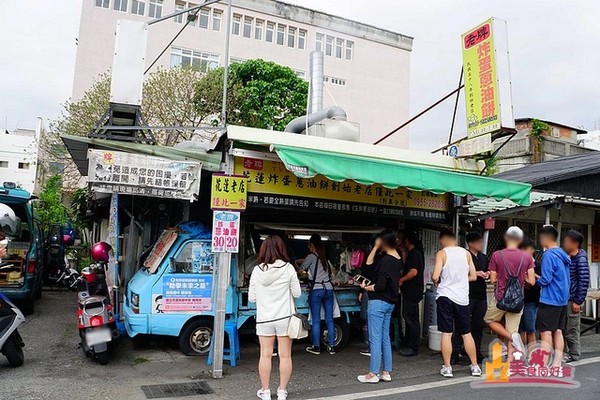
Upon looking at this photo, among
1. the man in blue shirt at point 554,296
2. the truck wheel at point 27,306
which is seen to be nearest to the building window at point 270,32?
the truck wheel at point 27,306

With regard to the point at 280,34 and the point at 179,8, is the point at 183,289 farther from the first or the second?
the point at 280,34

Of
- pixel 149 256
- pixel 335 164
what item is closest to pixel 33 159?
pixel 149 256

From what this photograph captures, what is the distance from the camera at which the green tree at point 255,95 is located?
58.5 ft

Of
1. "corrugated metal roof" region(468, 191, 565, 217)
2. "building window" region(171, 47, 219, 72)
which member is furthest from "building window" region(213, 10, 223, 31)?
"corrugated metal roof" region(468, 191, 565, 217)

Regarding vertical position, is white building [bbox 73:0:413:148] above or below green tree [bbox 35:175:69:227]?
above

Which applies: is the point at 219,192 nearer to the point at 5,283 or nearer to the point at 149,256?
the point at 149,256

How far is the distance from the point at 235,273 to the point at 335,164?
2391 millimetres

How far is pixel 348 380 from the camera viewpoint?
18.9 feet

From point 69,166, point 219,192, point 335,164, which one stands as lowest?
point 219,192

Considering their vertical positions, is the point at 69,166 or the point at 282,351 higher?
the point at 69,166

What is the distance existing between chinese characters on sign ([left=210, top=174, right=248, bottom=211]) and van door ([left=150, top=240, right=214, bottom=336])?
1.42 metres

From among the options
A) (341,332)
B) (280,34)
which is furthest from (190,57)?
(341,332)

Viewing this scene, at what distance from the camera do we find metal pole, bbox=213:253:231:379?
573 cm

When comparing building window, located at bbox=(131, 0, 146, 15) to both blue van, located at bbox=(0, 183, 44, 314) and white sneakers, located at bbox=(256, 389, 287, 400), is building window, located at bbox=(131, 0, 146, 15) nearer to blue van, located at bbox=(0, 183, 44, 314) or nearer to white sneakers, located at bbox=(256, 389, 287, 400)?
blue van, located at bbox=(0, 183, 44, 314)
